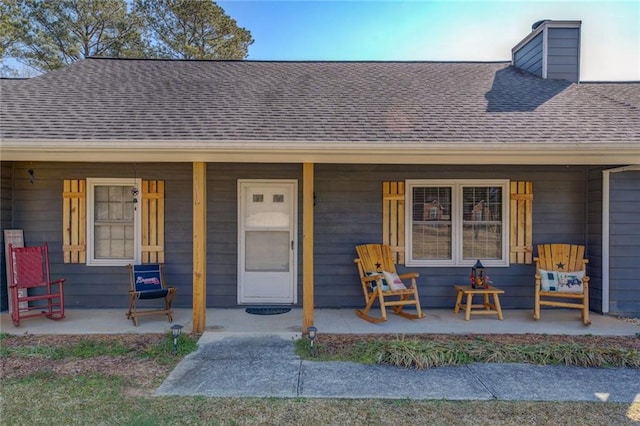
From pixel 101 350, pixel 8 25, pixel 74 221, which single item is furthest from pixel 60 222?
pixel 8 25

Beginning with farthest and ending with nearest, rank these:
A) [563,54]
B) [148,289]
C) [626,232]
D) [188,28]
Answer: [188,28] < [563,54] < [626,232] < [148,289]

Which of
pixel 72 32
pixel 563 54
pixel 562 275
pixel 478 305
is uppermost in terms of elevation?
pixel 72 32

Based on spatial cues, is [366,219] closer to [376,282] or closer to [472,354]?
[376,282]

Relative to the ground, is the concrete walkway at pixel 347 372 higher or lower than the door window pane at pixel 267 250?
lower

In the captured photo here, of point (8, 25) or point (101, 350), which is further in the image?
point (8, 25)

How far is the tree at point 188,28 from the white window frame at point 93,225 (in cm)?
982

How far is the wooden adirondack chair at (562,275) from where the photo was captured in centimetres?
476

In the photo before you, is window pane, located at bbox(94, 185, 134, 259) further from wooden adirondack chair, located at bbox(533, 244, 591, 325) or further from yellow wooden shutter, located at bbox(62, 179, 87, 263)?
wooden adirondack chair, located at bbox(533, 244, 591, 325)

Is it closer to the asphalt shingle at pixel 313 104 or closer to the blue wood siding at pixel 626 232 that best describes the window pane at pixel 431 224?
the asphalt shingle at pixel 313 104

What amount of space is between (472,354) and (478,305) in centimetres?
155

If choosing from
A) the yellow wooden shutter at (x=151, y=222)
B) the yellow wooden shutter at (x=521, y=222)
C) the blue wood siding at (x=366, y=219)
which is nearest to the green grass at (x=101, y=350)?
the yellow wooden shutter at (x=151, y=222)

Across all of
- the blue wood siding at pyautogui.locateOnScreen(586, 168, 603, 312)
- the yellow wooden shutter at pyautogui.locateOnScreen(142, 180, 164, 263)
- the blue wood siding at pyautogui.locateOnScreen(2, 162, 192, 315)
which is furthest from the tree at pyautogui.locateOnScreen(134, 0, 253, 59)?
the blue wood siding at pyautogui.locateOnScreen(586, 168, 603, 312)

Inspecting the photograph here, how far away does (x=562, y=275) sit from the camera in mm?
4938

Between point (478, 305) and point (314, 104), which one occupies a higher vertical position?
point (314, 104)
